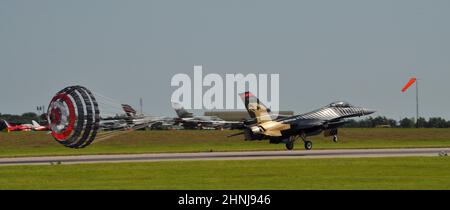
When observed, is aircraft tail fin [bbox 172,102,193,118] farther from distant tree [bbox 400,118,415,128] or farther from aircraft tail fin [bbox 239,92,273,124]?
distant tree [bbox 400,118,415,128]

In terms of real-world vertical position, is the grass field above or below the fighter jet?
below

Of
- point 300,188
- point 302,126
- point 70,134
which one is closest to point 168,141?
point 302,126

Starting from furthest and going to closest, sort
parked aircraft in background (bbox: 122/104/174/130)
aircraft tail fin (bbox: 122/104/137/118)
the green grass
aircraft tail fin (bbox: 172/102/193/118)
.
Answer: aircraft tail fin (bbox: 172/102/193/118), aircraft tail fin (bbox: 122/104/137/118), parked aircraft in background (bbox: 122/104/174/130), the green grass

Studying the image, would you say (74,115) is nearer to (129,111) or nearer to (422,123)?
(129,111)

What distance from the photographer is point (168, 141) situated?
328 ft

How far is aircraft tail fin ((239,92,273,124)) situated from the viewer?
6425 centimetres

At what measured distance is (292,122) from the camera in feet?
217

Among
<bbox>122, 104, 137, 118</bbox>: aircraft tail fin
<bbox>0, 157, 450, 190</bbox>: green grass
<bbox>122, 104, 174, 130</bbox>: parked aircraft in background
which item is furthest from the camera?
<bbox>122, 104, 137, 118</bbox>: aircraft tail fin

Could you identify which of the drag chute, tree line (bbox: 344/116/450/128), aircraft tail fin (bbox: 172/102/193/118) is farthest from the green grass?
tree line (bbox: 344/116/450/128)

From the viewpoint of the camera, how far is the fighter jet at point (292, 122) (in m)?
63.3

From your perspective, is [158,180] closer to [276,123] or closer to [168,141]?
[276,123]

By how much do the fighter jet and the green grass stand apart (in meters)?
11.8

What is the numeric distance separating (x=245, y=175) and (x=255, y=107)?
77.7ft
